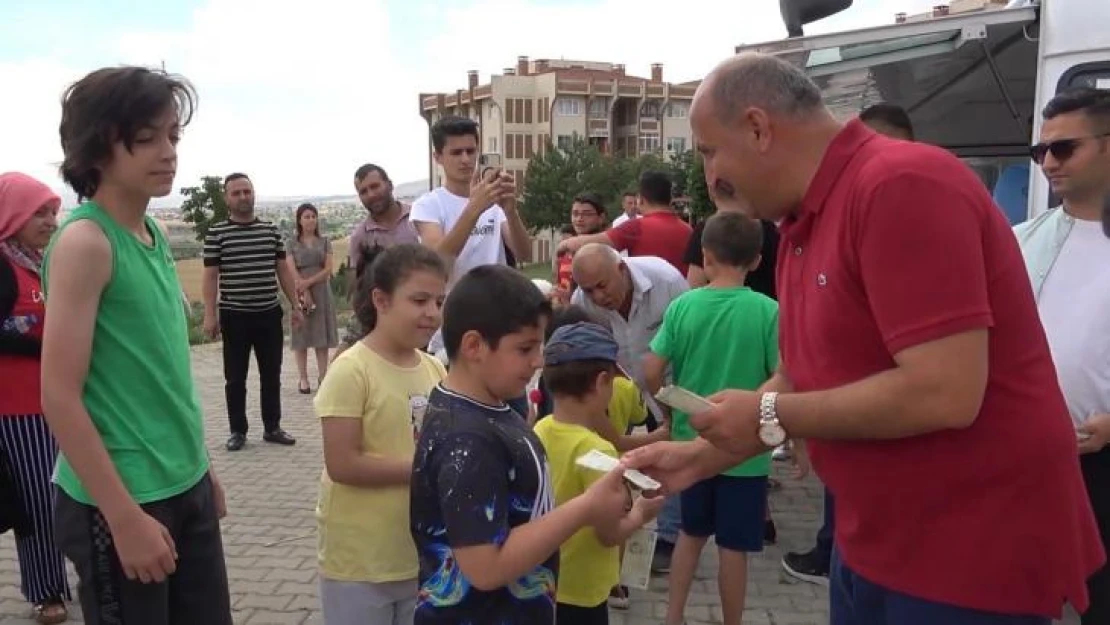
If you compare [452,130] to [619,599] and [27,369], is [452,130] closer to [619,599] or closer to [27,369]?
[27,369]

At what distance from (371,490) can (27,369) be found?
7.33 feet

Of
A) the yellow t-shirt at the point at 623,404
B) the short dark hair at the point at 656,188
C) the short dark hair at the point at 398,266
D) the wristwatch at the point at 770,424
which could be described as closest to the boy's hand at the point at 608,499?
the wristwatch at the point at 770,424

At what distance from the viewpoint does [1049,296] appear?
3.09 m

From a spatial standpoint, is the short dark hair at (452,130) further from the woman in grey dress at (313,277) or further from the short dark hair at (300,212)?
the short dark hair at (300,212)

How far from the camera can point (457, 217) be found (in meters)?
4.70

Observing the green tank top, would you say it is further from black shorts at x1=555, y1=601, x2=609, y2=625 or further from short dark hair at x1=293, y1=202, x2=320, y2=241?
short dark hair at x1=293, y1=202, x2=320, y2=241

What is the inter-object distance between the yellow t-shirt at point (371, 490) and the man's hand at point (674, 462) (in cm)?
84

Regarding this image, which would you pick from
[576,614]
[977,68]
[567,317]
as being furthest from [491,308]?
[977,68]

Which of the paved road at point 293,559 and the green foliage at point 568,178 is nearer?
the paved road at point 293,559

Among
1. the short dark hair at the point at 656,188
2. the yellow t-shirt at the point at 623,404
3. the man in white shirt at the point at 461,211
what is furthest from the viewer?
the short dark hair at the point at 656,188

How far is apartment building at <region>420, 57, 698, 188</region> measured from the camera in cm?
7538

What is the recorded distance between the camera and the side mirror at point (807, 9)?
13.7 feet

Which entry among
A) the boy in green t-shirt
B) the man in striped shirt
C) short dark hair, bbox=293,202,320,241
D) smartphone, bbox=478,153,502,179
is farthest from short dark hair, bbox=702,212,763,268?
short dark hair, bbox=293,202,320,241

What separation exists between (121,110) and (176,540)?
117cm
